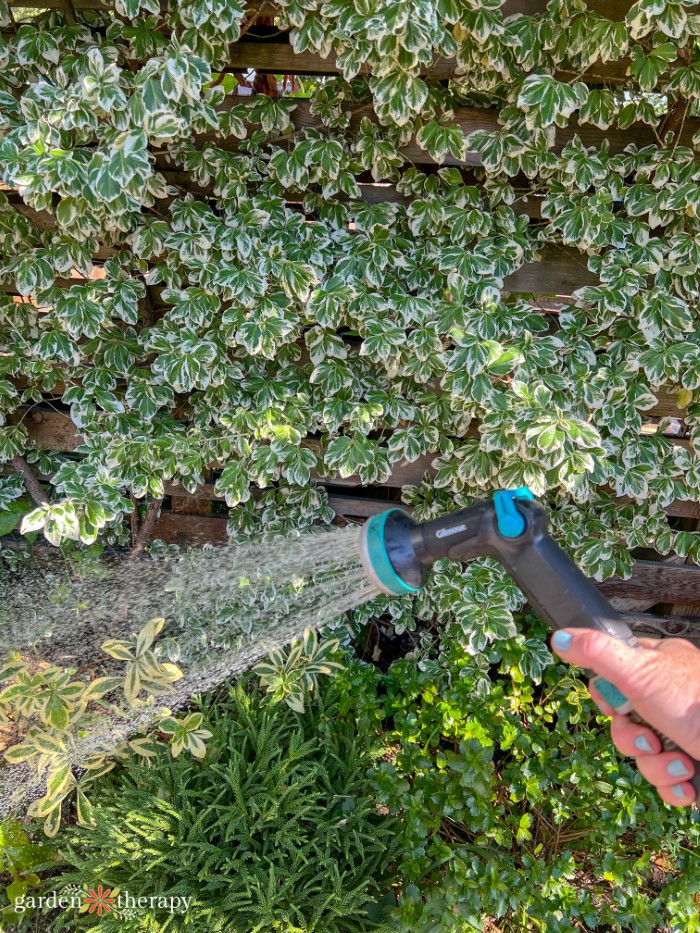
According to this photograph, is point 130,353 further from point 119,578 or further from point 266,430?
point 119,578

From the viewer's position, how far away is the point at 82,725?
1.95m

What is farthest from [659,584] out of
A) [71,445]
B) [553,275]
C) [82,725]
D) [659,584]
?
[71,445]

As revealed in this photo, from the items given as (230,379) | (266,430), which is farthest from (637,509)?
(230,379)

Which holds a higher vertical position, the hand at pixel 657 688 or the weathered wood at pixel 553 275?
the weathered wood at pixel 553 275

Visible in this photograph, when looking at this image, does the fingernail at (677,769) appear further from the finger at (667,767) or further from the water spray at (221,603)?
the water spray at (221,603)

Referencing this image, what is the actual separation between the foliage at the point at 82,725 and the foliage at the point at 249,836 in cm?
7

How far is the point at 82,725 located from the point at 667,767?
1.53 metres

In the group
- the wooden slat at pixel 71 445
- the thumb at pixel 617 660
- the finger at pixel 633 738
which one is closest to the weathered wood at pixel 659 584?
the wooden slat at pixel 71 445

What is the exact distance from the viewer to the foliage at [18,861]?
177 cm

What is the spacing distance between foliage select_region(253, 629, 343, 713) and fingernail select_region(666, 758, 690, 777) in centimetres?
94

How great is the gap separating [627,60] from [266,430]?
1.28 m

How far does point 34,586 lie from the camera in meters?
2.42

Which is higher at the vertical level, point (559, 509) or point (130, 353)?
point (130, 353)

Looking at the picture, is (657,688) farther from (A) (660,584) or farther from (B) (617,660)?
(A) (660,584)
